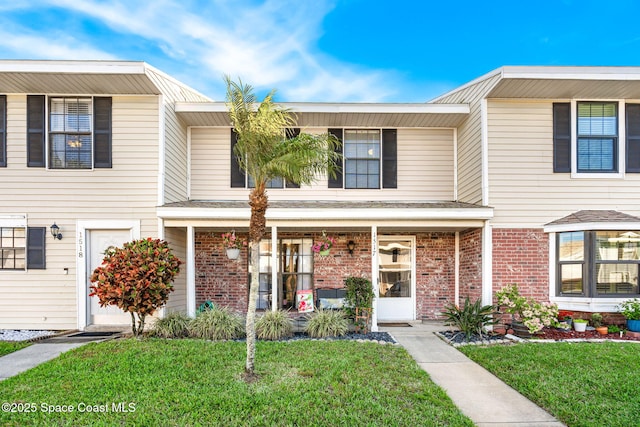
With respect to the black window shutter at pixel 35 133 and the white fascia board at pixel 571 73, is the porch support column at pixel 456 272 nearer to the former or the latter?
the white fascia board at pixel 571 73

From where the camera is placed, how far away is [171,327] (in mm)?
6883

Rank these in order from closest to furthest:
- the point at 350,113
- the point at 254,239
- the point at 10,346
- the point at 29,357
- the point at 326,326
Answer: the point at 254,239 < the point at 29,357 < the point at 10,346 < the point at 326,326 < the point at 350,113

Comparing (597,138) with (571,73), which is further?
(597,138)

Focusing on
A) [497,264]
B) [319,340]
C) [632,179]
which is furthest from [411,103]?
[319,340]

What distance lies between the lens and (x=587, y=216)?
7.58m

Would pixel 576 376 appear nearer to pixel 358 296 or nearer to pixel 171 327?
pixel 358 296

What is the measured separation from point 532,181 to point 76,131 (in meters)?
9.72

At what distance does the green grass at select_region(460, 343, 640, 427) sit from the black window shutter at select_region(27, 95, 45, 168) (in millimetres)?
9194

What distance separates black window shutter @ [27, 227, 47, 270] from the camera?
7.68 m

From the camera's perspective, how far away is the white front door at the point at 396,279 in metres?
9.27

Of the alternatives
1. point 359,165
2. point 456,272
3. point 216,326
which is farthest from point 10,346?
point 456,272

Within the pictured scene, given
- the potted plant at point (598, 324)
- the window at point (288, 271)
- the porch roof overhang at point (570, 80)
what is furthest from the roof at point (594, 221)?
the window at point (288, 271)

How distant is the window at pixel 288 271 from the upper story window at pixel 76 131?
4189 mm

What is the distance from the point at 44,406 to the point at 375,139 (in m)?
7.91
